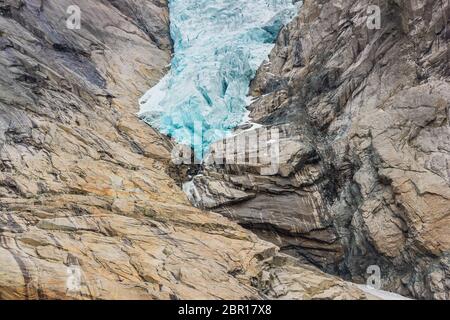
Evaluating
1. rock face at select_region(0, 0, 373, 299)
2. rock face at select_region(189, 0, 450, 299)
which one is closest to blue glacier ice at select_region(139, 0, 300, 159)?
rock face at select_region(0, 0, 373, 299)

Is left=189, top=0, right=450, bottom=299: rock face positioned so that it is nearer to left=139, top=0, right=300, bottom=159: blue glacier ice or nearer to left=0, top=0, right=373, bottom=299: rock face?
left=0, top=0, right=373, bottom=299: rock face

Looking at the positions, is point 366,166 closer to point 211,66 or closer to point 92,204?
point 92,204

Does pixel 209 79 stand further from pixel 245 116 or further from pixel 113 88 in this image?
pixel 113 88

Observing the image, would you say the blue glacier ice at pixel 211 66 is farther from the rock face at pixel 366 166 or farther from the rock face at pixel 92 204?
the rock face at pixel 366 166

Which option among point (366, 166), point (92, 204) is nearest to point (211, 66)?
point (366, 166)
